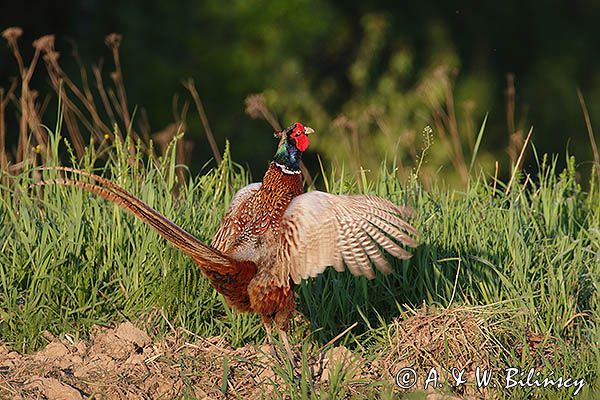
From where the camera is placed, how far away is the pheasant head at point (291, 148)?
515 centimetres

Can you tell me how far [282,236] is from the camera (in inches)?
191

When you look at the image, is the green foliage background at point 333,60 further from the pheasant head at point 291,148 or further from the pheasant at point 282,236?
the pheasant at point 282,236

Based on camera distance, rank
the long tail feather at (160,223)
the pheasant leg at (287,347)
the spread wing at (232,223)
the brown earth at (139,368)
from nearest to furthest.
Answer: the long tail feather at (160,223)
the brown earth at (139,368)
the pheasant leg at (287,347)
the spread wing at (232,223)

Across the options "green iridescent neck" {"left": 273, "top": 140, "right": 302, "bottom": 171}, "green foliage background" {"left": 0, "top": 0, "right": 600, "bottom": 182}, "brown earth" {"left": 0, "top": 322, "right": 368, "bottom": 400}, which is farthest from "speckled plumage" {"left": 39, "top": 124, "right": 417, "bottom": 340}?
"green foliage background" {"left": 0, "top": 0, "right": 600, "bottom": 182}

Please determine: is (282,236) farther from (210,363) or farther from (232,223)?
(210,363)

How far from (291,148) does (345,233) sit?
722 mm

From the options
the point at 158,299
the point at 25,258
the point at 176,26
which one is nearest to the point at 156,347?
the point at 158,299

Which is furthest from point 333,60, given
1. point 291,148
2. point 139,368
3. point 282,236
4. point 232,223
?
point 139,368

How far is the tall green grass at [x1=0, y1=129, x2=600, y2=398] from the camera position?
5.11m

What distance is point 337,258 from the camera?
4551 millimetres

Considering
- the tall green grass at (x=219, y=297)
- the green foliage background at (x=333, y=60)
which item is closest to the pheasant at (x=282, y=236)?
the tall green grass at (x=219, y=297)

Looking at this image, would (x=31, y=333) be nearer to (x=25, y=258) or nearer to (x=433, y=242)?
(x=25, y=258)

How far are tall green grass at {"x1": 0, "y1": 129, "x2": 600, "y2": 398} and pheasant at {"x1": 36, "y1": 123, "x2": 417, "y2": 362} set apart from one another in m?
0.34

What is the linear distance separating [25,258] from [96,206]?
0.43 meters
